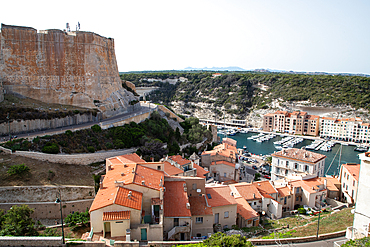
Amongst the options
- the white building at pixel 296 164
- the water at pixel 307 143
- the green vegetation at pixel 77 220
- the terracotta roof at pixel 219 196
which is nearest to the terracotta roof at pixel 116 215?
the green vegetation at pixel 77 220

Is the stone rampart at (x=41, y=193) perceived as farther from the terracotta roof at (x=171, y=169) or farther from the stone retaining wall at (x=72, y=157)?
the terracotta roof at (x=171, y=169)

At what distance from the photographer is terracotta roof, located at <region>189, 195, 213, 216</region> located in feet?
61.4

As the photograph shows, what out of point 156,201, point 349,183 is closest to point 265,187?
point 349,183

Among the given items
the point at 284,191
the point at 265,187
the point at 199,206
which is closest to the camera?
the point at 199,206

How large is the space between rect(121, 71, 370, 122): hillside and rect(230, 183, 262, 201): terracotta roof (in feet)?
214

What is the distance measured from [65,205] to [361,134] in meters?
67.5

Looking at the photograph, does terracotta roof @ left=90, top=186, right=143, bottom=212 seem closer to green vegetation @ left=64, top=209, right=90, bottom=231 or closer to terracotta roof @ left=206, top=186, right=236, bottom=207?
green vegetation @ left=64, top=209, right=90, bottom=231

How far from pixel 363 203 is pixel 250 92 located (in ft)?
302

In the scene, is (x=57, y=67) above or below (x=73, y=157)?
above

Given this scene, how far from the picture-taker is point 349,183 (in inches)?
1046

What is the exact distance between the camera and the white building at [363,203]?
13.6 meters

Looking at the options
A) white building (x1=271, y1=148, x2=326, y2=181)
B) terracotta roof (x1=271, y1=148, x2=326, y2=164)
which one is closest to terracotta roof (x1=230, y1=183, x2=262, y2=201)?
white building (x1=271, y1=148, x2=326, y2=181)

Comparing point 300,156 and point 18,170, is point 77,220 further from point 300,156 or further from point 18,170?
point 300,156

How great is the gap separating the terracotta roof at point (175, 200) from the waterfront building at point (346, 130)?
61320 millimetres
